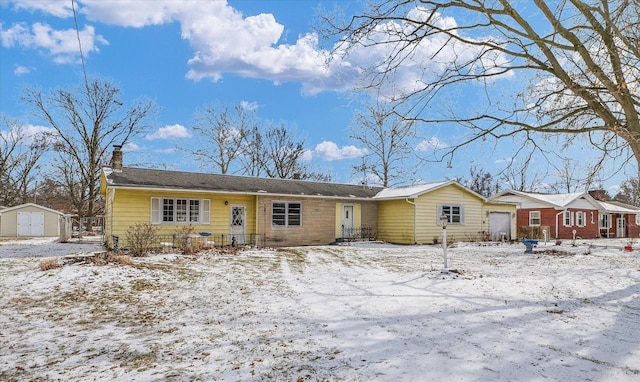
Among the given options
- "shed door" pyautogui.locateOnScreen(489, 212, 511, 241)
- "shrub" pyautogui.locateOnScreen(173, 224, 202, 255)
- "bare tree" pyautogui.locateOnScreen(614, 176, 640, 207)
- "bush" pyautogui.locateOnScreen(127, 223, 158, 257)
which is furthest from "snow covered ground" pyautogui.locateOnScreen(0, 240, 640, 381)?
"shed door" pyautogui.locateOnScreen(489, 212, 511, 241)

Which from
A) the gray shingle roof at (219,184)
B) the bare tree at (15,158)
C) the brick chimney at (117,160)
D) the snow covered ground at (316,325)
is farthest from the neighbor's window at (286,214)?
the bare tree at (15,158)

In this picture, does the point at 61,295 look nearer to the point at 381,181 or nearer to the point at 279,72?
the point at 279,72

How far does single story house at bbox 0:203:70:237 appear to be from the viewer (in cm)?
2825

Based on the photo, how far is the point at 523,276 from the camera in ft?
31.4

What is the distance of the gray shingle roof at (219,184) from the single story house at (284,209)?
36 millimetres

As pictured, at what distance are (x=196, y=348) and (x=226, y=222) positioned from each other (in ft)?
46.7

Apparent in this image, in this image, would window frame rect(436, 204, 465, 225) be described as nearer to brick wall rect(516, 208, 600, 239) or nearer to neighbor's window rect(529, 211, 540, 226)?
brick wall rect(516, 208, 600, 239)

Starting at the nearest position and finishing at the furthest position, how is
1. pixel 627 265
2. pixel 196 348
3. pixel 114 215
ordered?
pixel 196 348, pixel 627 265, pixel 114 215

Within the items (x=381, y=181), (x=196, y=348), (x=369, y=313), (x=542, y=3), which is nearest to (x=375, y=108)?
(x=542, y=3)

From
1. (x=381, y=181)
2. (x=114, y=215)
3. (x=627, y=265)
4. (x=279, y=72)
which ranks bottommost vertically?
(x=627, y=265)

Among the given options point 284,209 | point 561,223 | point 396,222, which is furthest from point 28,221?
point 561,223

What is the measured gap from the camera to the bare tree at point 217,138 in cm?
3647

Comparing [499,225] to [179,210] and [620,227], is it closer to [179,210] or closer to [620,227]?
[620,227]

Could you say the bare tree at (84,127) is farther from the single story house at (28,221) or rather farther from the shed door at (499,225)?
the shed door at (499,225)
